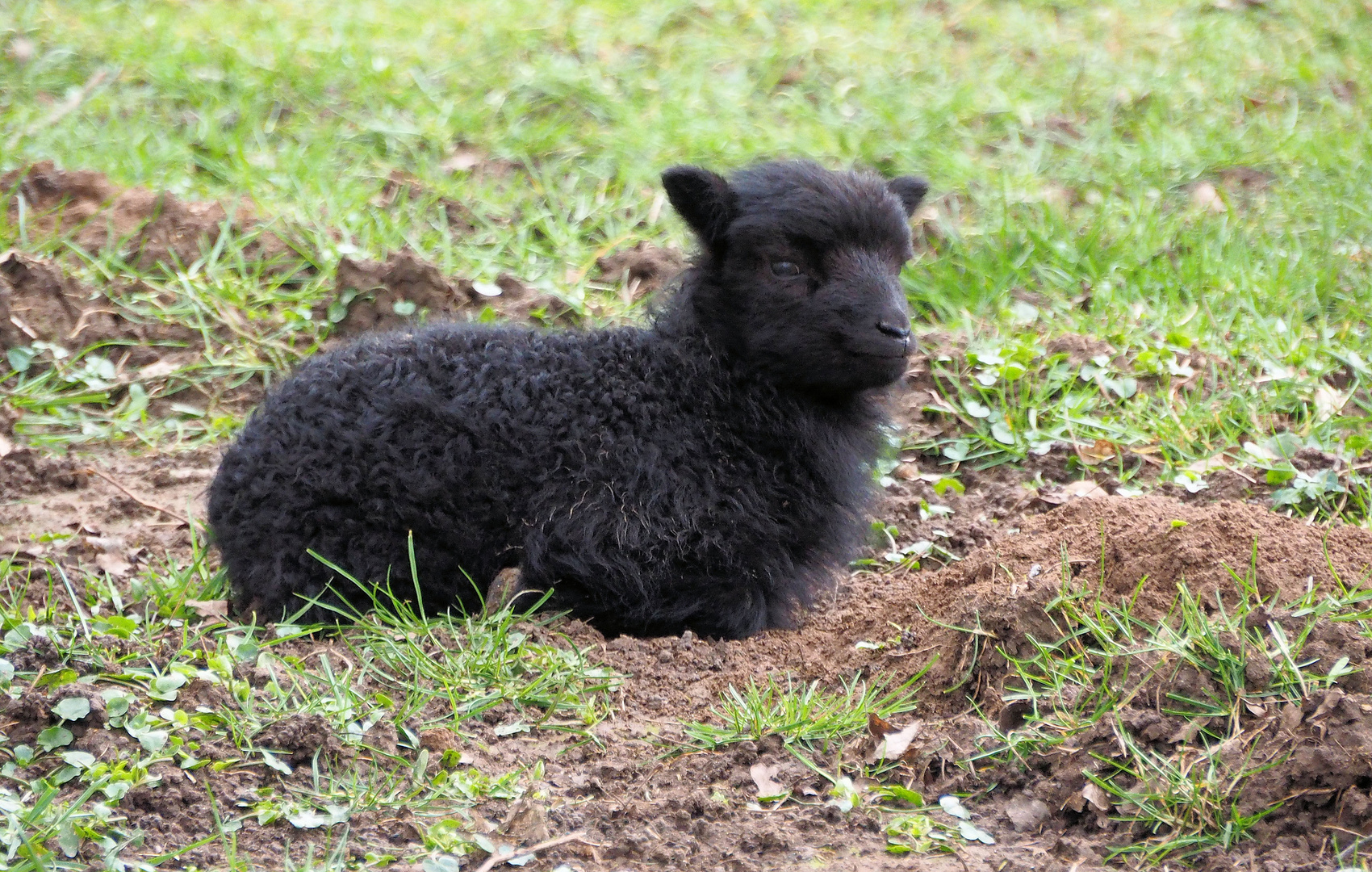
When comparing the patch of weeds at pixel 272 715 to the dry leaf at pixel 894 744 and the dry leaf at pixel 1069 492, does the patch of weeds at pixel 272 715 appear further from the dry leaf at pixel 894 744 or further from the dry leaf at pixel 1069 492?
the dry leaf at pixel 1069 492

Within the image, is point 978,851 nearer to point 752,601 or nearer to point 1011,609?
point 1011,609

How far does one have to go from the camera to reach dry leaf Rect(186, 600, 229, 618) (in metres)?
4.82

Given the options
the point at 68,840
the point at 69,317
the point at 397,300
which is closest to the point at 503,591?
the point at 68,840

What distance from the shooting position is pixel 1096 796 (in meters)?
3.22

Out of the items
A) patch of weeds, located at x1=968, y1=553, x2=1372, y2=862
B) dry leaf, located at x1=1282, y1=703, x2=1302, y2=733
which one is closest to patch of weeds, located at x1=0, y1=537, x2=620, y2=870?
patch of weeds, located at x1=968, y1=553, x2=1372, y2=862

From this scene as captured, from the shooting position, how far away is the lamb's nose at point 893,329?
15.3ft

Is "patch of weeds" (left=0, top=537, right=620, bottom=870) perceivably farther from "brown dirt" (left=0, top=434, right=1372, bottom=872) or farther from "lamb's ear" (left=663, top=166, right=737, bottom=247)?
"lamb's ear" (left=663, top=166, right=737, bottom=247)

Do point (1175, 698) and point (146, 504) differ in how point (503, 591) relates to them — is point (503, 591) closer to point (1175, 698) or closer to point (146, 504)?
point (146, 504)

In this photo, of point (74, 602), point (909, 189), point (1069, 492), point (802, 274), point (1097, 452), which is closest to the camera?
point (74, 602)

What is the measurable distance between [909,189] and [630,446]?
1.80m

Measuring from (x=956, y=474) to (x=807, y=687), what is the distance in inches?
89.9

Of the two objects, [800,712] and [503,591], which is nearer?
[800,712]

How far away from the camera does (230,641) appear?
4086mm

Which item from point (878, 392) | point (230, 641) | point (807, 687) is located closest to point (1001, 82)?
point (878, 392)
